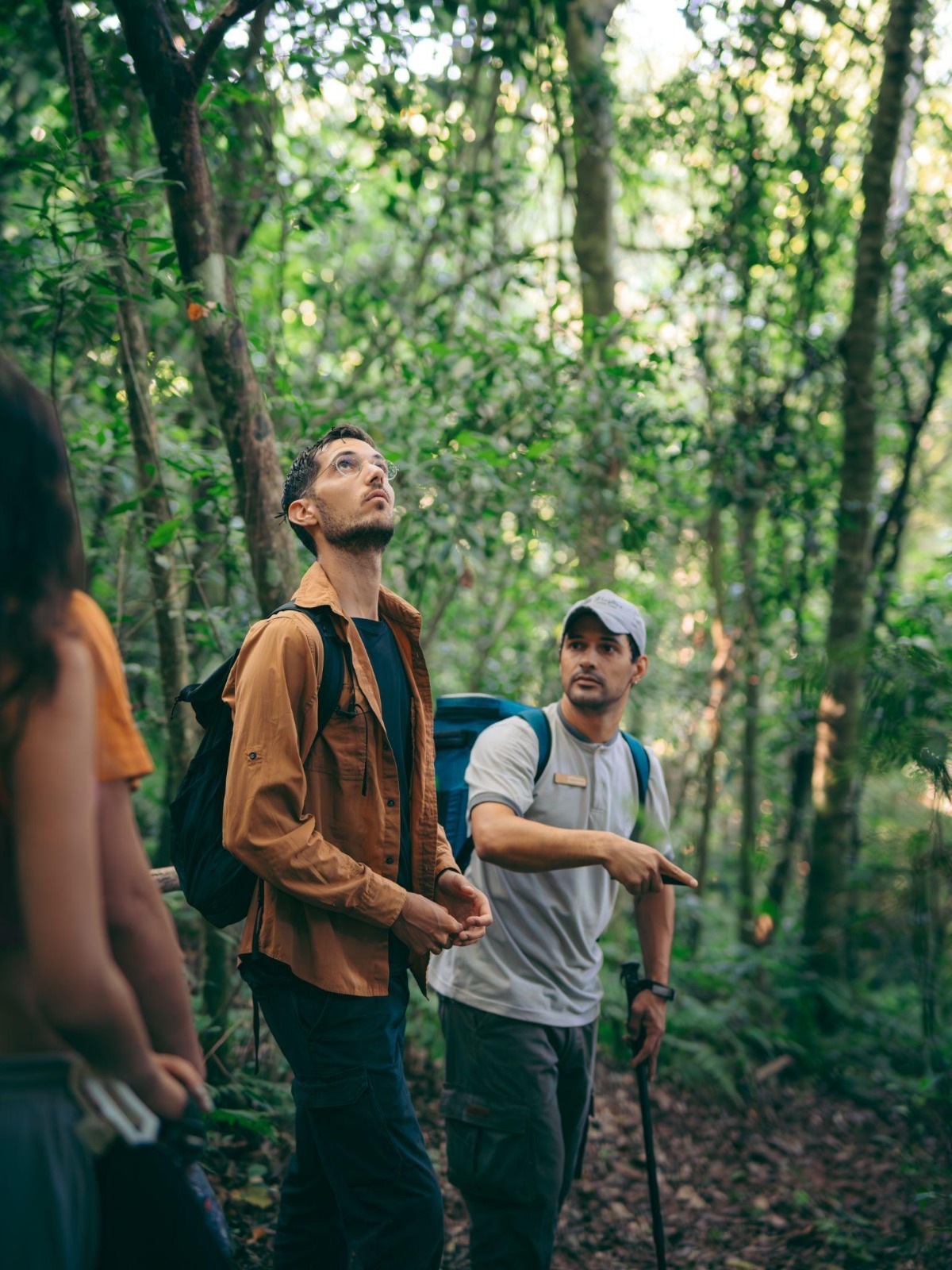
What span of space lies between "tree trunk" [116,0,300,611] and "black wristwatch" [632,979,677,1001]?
2.00 meters

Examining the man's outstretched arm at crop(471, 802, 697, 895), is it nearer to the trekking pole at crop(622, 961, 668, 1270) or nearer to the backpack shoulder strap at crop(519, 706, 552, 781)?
the backpack shoulder strap at crop(519, 706, 552, 781)

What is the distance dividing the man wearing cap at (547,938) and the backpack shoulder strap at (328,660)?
0.77 meters

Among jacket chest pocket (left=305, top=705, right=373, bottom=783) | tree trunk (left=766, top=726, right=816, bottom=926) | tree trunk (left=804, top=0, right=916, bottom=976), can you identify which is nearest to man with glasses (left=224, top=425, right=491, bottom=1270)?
jacket chest pocket (left=305, top=705, right=373, bottom=783)

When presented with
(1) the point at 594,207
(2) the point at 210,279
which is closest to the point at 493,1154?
(2) the point at 210,279

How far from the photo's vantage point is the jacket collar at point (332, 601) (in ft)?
8.59

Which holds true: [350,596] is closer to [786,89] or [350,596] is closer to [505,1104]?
[505,1104]

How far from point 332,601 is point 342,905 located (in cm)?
83

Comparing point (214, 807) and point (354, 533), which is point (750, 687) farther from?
point (214, 807)

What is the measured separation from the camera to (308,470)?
2988 mm

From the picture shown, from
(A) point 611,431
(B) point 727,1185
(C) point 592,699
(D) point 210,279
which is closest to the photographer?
(C) point 592,699

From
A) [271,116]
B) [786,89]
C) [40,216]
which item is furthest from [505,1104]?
[786,89]

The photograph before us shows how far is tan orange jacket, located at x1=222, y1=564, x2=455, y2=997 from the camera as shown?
229 cm

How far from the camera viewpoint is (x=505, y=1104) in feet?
10.00

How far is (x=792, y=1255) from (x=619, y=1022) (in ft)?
7.07
